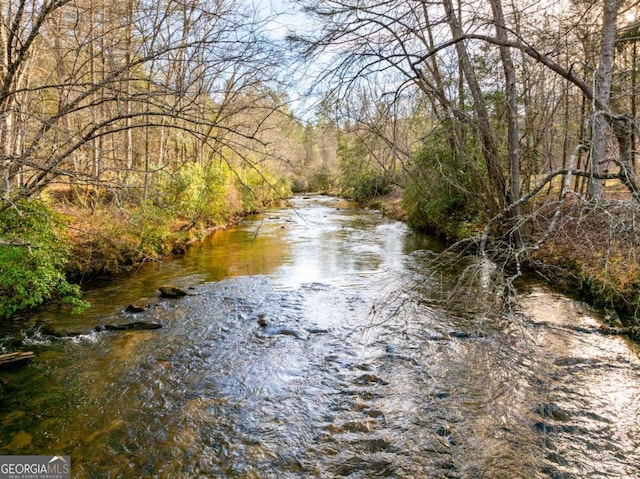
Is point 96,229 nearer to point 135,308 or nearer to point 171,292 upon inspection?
point 171,292

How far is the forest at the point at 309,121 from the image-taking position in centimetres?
302

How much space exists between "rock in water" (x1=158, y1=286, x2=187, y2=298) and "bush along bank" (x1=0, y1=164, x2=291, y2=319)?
970 millimetres

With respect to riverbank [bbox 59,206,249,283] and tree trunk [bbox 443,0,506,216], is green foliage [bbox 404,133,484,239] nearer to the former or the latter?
tree trunk [bbox 443,0,506,216]

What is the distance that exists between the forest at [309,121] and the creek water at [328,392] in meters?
0.92

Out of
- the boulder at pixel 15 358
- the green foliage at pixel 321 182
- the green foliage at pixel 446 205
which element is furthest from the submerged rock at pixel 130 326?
the green foliage at pixel 321 182

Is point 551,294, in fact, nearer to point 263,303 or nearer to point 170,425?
point 263,303

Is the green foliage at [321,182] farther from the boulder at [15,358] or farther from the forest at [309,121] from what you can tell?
the boulder at [15,358]

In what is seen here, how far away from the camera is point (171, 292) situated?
26.0 feet

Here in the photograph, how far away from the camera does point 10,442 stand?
3.63m

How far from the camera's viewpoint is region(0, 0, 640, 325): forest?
3016 mm

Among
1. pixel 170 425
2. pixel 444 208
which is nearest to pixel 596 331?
pixel 170 425

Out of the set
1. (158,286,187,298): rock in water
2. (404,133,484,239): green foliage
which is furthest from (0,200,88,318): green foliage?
(404,133,484,239): green foliage

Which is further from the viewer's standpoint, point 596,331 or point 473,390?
point 596,331

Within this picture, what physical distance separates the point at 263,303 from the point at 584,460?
18.5 ft
